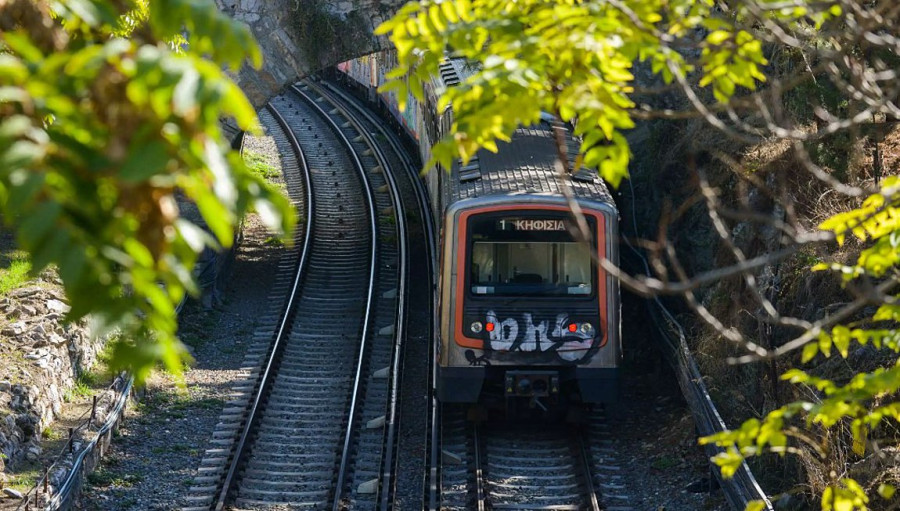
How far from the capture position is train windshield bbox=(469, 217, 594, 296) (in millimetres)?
12008

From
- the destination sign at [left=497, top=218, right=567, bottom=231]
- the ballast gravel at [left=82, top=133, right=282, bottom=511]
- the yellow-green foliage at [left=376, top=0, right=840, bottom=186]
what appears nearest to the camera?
the yellow-green foliage at [left=376, top=0, right=840, bottom=186]

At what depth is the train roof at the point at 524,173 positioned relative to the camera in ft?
39.8

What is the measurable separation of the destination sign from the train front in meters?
0.01

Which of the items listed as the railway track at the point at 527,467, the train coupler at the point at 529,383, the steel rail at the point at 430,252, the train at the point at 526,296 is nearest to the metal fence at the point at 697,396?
the train at the point at 526,296

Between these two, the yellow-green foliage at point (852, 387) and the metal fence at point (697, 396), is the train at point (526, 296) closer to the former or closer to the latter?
the metal fence at point (697, 396)

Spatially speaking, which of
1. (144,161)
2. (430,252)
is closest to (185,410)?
(430,252)

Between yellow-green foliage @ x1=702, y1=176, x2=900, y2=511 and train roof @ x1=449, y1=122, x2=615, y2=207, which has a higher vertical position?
train roof @ x1=449, y1=122, x2=615, y2=207

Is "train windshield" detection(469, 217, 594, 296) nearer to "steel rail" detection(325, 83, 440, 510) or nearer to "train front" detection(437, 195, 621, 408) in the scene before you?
"train front" detection(437, 195, 621, 408)

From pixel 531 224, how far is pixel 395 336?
15.1 ft

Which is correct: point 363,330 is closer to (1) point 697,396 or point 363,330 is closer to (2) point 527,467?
(2) point 527,467

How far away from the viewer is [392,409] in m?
13.4

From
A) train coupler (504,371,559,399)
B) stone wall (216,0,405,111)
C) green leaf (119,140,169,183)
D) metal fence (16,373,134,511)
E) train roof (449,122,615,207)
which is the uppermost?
stone wall (216,0,405,111)

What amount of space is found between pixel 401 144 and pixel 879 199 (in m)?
23.6

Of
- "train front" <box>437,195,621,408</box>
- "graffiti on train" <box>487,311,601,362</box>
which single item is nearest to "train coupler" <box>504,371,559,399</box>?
"train front" <box>437,195,621,408</box>
